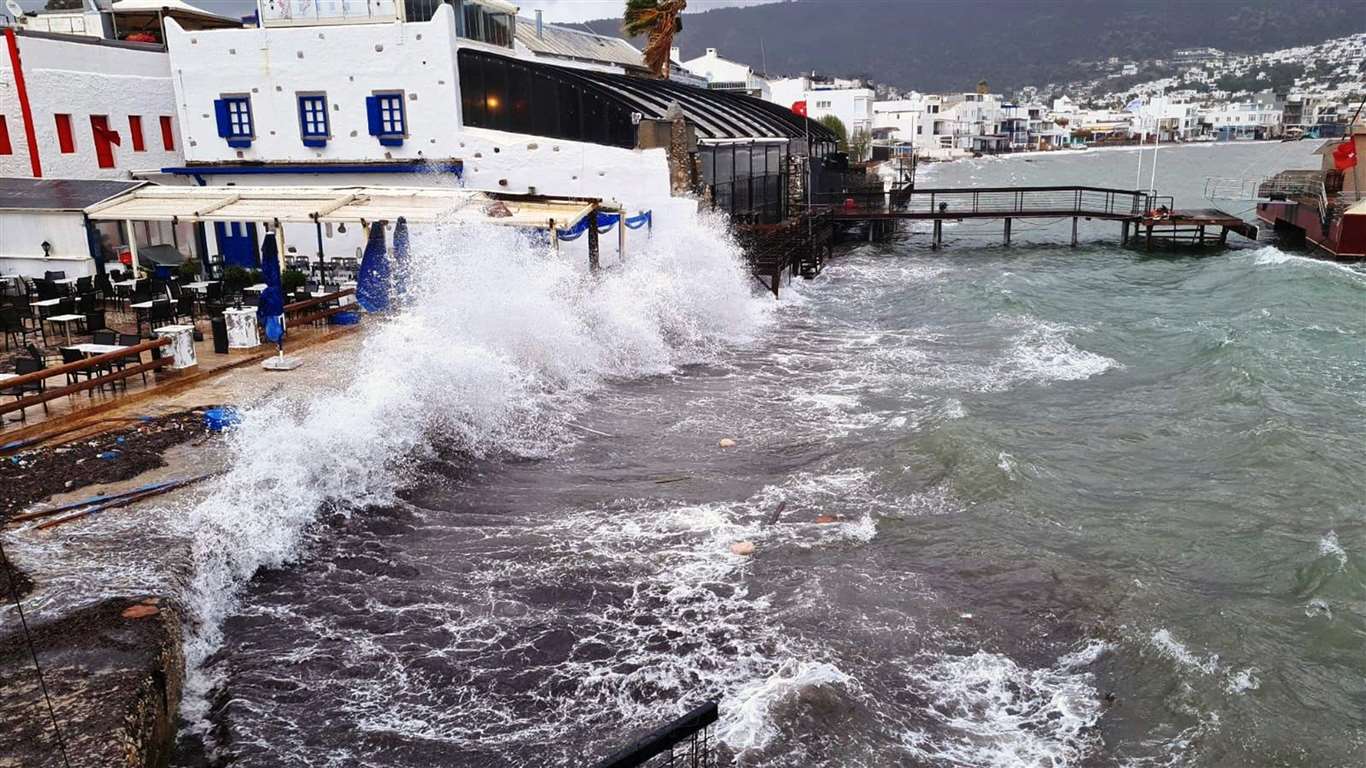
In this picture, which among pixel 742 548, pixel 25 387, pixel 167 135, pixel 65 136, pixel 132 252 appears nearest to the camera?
pixel 742 548

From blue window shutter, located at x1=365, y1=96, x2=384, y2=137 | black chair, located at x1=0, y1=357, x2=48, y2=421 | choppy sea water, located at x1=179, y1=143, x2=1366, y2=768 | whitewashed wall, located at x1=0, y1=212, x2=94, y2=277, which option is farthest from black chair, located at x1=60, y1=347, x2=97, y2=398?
blue window shutter, located at x1=365, y1=96, x2=384, y2=137

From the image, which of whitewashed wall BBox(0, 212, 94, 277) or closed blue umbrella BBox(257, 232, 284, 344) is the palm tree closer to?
whitewashed wall BBox(0, 212, 94, 277)

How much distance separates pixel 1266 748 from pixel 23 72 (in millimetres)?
29356

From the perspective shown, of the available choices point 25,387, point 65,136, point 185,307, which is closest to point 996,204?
point 65,136

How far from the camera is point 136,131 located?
28062 millimetres

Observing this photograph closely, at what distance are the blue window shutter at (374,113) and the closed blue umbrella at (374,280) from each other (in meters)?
6.99

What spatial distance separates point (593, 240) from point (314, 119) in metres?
10.5

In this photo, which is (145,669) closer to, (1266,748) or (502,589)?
(502,589)

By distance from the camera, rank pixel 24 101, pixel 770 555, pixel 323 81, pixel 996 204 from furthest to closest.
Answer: pixel 996 204
pixel 323 81
pixel 24 101
pixel 770 555

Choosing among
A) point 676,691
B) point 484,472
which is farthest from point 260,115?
point 676,691

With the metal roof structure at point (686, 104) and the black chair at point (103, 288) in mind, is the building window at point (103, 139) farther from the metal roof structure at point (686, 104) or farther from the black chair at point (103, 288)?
the metal roof structure at point (686, 104)

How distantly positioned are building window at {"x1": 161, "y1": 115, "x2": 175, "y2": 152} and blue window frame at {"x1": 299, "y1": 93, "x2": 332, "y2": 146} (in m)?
4.73

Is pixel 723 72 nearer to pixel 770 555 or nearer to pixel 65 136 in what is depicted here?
pixel 65 136

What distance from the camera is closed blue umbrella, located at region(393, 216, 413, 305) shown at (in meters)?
21.0
